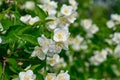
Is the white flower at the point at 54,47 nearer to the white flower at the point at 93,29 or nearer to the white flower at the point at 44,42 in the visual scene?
the white flower at the point at 44,42

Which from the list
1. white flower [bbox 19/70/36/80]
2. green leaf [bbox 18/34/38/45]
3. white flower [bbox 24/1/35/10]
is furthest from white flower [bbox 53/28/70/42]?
white flower [bbox 24/1/35/10]

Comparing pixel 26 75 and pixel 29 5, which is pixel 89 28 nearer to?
pixel 29 5

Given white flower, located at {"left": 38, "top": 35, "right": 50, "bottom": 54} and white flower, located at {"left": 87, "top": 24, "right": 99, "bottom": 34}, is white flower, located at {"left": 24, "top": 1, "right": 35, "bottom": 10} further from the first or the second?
white flower, located at {"left": 38, "top": 35, "right": 50, "bottom": 54}

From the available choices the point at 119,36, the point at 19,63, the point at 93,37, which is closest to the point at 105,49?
the point at 93,37

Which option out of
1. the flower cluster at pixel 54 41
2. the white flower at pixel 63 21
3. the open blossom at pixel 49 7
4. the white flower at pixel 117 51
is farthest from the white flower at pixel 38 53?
the white flower at pixel 117 51

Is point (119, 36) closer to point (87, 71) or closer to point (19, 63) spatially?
point (87, 71)

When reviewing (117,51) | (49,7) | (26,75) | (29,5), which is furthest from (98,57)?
(26,75)

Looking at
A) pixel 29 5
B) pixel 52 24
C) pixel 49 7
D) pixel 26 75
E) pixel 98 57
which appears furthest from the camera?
pixel 98 57

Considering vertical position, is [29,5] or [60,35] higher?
[29,5]

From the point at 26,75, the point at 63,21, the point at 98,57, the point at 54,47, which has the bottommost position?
the point at 98,57
